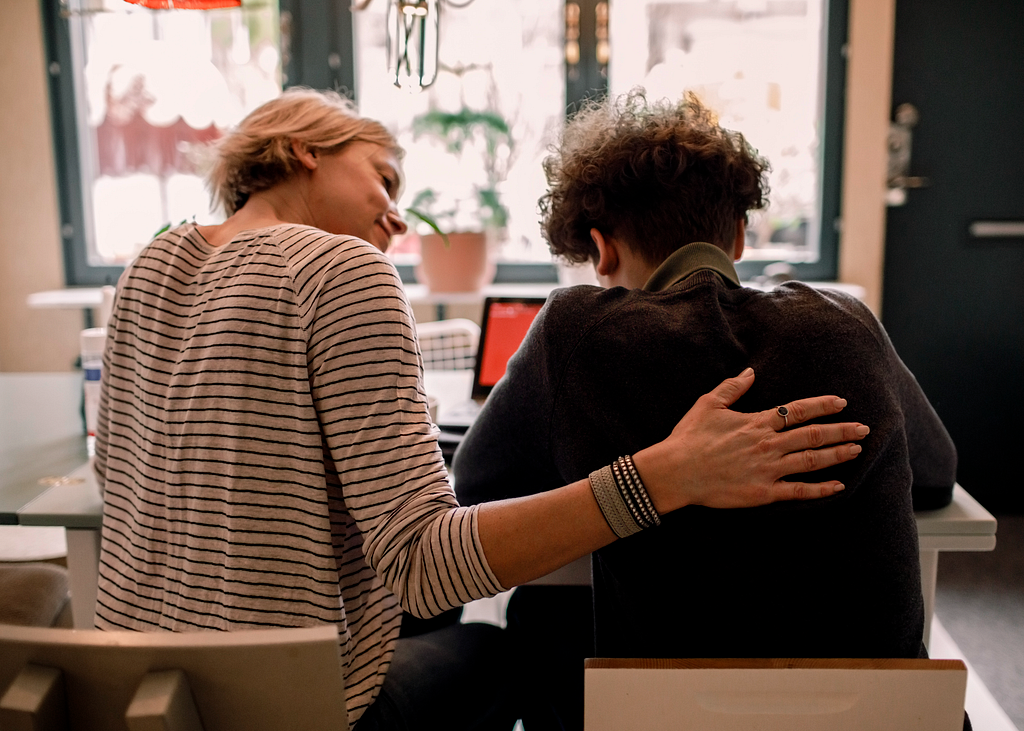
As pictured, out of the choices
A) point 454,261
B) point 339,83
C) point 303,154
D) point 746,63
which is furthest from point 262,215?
point 746,63

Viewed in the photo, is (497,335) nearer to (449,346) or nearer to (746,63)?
(449,346)

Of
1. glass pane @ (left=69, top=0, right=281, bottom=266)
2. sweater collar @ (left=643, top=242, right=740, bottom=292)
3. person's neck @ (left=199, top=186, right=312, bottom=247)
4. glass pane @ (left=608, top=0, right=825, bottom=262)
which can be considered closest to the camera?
sweater collar @ (left=643, top=242, right=740, bottom=292)

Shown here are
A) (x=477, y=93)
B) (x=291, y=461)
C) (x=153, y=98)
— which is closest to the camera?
(x=291, y=461)

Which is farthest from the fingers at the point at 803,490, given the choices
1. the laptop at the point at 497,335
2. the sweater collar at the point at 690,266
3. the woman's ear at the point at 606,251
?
the laptop at the point at 497,335

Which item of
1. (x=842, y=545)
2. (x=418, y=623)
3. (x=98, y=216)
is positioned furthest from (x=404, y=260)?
→ (x=842, y=545)

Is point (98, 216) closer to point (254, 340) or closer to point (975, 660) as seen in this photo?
point (254, 340)

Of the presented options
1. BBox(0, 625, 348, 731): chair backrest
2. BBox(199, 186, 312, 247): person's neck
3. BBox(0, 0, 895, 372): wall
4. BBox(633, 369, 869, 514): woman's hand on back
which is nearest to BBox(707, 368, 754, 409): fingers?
BBox(633, 369, 869, 514): woman's hand on back

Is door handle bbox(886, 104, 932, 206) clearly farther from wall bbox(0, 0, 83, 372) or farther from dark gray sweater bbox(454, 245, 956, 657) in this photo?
wall bbox(0, 0, 83, 372)

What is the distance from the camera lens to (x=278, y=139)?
115cm

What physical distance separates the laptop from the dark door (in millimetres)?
1939

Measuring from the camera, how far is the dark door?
3.06 meters

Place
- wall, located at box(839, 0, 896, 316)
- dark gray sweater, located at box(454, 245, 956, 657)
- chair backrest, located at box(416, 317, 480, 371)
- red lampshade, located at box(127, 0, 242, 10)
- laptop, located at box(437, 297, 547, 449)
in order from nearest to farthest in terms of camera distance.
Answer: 1. dark gray sweater, located at box(454, 245, 956, 657)
2. red lampshade, located at box(127, 0, 242, 10)
3. laptop, located at box(437, 297, 547, 449)
4. chair backrest, located at box(416, 317, 480, 371)
5. wall, located at box(839, 0, 896, 316)

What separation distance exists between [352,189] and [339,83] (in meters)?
2.35

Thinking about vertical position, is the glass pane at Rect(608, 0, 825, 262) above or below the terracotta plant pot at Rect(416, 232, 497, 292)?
above
